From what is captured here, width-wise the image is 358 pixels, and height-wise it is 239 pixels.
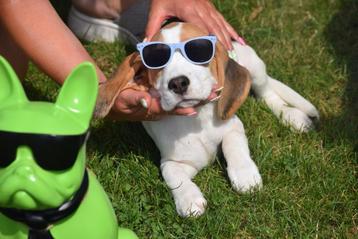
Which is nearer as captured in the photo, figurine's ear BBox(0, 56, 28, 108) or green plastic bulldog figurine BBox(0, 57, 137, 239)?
green plastic bulldog figurine BBox(0, 57, 137, 239)

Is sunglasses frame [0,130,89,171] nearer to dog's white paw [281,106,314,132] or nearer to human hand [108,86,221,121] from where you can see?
human hand [108,86,221,121]

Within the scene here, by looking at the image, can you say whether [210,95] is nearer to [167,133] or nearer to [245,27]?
[167,133]

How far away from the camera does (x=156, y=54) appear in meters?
2.58

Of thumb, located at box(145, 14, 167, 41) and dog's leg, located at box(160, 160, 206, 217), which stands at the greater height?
Result: thumb, located at box(145, 14, 167, 41)

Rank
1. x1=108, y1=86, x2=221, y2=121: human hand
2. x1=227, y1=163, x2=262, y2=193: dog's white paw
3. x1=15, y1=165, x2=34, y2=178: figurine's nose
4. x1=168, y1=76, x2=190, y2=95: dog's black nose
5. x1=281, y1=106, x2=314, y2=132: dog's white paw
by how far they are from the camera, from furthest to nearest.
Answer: x1=281, y1=106, x2=314, y2=132: dog's white paw, x1=227, y1=163, x2=262, y2=193: dog's white paw, x1=108, y1=86, x2=221, y2=121: human hand, x1=168, y1=76, x2=190, y2=95: dog's black nose, x1=15, y1=165, x2=34, y2=178: figurine's nose

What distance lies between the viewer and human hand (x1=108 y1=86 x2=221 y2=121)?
104 inches

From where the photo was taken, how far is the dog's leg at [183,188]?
2680 millimetres

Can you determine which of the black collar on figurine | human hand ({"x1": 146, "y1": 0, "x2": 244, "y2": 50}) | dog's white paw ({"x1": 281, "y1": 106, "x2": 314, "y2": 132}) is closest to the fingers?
human hand ({"x1": 146, "y1": 0, "x2": 244, "y2": 50})

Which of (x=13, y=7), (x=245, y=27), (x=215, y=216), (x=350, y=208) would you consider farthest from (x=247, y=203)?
(x=245, y=27)

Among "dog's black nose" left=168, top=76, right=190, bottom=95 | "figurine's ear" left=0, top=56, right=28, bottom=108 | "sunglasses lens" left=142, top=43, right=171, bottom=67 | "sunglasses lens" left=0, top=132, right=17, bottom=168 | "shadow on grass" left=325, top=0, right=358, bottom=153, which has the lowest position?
"shadow on grass" left=325, top=0, right=358, bottom=153

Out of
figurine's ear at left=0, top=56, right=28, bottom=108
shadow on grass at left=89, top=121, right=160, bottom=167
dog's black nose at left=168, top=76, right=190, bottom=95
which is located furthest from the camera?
shadow on grass at left=89, top=121, right=160, bottom=167

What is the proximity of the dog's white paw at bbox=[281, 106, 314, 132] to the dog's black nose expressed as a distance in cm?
88

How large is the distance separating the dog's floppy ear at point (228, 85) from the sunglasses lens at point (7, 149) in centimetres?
117

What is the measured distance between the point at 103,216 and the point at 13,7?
1150 millimetres
